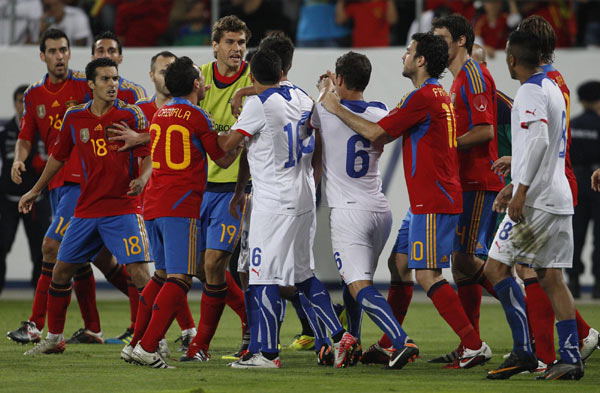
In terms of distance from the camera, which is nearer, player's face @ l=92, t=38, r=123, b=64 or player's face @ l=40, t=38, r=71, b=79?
player's face @ l=40, t=38, r=71, b=79

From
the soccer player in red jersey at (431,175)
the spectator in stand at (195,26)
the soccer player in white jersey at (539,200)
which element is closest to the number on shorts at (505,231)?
the soccer player in white jersey at (539,200)

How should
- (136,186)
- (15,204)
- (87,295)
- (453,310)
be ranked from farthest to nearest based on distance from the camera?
(15,204)
(87,295)
(136,186)
(453,310)

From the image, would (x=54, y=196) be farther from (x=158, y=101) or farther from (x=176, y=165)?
(x=176, y=165)

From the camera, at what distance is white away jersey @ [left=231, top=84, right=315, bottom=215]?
661 cm

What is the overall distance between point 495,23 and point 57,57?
6.82 meters

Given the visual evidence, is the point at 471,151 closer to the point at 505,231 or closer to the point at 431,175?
the point at 431,175

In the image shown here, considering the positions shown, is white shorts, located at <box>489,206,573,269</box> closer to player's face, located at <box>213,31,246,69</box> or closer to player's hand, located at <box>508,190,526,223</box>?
player's hand, located at <box>508,190,526,223</box>

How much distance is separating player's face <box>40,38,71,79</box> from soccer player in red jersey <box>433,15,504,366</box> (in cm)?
356

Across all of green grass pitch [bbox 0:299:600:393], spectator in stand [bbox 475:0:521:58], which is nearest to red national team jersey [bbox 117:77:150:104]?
green grass pitch [bbox 0:299:600:393]

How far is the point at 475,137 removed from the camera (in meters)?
7.04

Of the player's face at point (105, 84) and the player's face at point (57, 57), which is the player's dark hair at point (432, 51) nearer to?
the player's face at point (105, 84)

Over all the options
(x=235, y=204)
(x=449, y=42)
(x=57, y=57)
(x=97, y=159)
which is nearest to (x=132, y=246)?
(x=97, y=159)

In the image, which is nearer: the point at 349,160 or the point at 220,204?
the point at 349,160

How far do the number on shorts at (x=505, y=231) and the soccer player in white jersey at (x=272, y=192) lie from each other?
4.18 ft
